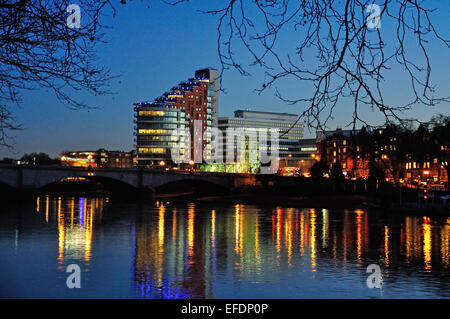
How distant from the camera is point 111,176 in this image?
104 meters

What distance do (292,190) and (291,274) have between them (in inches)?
3459

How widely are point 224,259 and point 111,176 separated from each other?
7581 centimetres

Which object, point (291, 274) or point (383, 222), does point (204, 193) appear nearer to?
point (383, 222)

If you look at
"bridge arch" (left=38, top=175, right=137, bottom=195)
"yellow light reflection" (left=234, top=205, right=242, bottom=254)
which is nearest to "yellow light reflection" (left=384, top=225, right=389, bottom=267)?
"yellow light reflection" (left=234, top=205, right=242, bottom=254)

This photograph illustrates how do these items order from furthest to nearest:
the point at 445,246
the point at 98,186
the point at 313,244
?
the point at 98,186 → the point at 313,244 → the point at 445,246

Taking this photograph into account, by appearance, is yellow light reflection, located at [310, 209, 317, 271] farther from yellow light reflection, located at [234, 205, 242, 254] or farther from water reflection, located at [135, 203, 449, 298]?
yellow light reflection, located at [234, 205, 242, 254]

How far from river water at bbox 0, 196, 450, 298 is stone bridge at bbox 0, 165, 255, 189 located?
36321mm

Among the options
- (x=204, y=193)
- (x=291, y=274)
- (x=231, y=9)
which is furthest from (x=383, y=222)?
(x=204, y=193)

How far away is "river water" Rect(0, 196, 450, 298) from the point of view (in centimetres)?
2320

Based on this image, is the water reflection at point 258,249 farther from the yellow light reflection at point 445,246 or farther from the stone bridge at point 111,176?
the stone bridge at point 111,176

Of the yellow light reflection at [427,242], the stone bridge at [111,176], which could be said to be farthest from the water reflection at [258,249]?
the stone bridge at [111,176]

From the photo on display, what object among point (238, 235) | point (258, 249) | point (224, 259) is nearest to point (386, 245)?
point (258, 249)

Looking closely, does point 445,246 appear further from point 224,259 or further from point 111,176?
point 111,176
